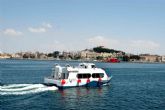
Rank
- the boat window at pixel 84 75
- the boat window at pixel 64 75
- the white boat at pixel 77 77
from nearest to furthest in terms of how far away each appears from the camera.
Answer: the white boat at pixel 77 77 → the boat window at pixel 64 75 → the boat window at pixel 84 75

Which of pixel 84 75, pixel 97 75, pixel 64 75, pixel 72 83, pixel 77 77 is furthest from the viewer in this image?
pixel 97 75

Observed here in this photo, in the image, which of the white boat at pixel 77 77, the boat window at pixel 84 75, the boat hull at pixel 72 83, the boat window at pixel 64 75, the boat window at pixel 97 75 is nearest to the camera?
the boat hull at pixel 72 83

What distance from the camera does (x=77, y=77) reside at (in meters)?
72.9

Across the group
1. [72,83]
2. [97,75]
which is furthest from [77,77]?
[97,75]

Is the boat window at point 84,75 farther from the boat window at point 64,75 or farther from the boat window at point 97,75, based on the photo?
the boat window at point 64,75

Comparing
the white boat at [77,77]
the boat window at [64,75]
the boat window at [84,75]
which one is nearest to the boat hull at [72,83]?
the white boat at [77,77]

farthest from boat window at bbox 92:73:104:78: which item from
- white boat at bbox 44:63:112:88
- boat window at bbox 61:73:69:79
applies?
boat window at bbox 61:73:69:79

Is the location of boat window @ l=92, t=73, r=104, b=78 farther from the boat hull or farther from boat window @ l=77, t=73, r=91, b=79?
boat window @ l=77, t=73, r=91, b=79

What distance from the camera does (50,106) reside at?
49844mm

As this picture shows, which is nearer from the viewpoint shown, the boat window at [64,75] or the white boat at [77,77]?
the white boat at [77,77]

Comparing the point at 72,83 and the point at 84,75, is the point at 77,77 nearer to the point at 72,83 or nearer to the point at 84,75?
the point at 84,75

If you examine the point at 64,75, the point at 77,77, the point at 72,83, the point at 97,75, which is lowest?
the point at 72,83

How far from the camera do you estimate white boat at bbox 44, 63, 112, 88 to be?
70500 millimetres

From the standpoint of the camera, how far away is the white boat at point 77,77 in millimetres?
70500
